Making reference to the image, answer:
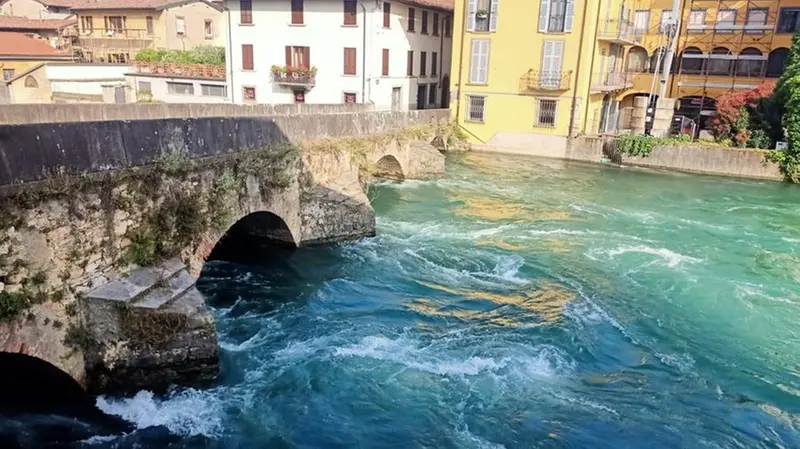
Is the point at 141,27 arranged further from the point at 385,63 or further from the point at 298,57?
the point at 385,63

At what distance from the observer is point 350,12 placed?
110ft

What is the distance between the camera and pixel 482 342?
1122 cm

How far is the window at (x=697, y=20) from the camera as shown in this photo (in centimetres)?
3625

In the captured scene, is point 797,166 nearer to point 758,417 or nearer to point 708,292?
point 708,292

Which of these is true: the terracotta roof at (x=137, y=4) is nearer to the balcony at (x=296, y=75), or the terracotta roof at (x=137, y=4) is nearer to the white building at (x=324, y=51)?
the white building at (x=324, y=51)

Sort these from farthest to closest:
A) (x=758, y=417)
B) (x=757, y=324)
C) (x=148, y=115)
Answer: (x=148, y=115) → (x=757, y=324) → (x=758, y=417)

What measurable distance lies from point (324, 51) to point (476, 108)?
9.28 m

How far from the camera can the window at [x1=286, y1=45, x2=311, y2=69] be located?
35.3 meters

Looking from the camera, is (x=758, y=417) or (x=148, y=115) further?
(x=148, y=115)

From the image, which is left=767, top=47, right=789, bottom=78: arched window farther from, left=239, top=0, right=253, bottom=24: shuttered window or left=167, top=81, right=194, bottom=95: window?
left=167, top=81, right=194, bottom=95: window

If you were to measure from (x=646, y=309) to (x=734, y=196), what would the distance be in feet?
49.1

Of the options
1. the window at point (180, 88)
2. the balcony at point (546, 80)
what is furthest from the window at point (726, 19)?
the window at point (180, 88)

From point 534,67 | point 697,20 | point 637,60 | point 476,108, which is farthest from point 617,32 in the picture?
point 476,108

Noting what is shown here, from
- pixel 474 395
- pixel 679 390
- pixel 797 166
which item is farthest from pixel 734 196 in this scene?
pixel 474 395
